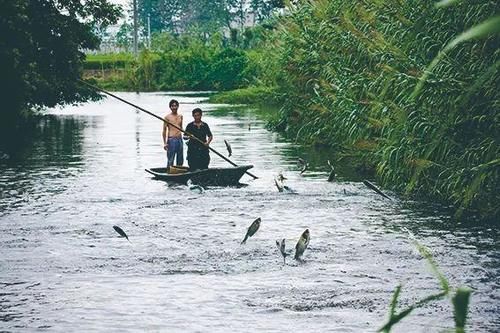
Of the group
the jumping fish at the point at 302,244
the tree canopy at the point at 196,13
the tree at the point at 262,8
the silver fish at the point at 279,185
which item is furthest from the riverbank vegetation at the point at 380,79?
the tree canopy at the point at 196,13

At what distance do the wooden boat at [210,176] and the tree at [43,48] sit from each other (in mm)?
14308

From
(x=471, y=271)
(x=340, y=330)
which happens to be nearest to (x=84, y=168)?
(x=471, y=271)

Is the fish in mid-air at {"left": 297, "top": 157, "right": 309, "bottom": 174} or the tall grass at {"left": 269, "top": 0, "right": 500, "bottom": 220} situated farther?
the fish in mid-air at {"left": 297, "top": 157, "right": 309, "bottom": 174}

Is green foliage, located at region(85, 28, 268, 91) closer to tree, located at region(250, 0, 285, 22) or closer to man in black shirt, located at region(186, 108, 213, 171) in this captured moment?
tree, located at region(250, 0, 285, 22)

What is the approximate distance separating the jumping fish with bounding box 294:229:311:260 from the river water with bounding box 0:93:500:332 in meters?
0.16

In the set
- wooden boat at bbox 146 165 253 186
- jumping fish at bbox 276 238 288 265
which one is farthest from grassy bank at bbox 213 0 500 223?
wooden boat at bbox 146 165 253 186

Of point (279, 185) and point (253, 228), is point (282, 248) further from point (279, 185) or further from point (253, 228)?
point (279, 185)

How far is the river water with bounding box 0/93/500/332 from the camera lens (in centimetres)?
949

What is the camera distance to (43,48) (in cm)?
3959

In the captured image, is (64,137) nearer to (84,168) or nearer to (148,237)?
(84,168)

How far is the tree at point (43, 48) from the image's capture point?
3303 cm

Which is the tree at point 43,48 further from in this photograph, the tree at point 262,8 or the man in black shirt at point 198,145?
the tree at point 262,8

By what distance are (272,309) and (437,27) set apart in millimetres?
7181

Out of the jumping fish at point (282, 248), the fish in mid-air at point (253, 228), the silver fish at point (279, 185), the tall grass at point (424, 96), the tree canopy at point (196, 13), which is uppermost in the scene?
the tree canopy at point (196, 13)
